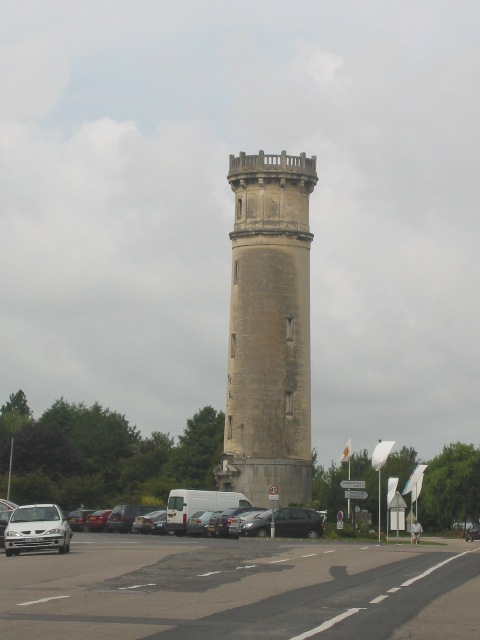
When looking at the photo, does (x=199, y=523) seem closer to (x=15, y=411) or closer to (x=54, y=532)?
(x=54, y=532)

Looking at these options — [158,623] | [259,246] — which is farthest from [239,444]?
[158,623]

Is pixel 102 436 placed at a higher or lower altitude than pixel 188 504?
higher

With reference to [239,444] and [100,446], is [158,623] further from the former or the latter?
[100,446]

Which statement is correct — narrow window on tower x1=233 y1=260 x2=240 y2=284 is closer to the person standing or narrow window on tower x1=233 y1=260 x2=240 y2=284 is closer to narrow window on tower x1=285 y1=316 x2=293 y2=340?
narrow window on tower x1=285 y1=316 x2=293 y2=340

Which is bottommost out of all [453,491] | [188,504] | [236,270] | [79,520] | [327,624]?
[327,624]

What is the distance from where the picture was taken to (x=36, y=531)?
36.2 metres

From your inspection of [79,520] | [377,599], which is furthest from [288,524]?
[377,599]

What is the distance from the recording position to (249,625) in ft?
53.6

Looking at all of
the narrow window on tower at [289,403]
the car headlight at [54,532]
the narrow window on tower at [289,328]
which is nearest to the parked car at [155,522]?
the narrow window on tower at [289,403]

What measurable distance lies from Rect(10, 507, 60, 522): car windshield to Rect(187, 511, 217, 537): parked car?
23.0 metres

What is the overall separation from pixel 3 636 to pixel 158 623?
2332 mm

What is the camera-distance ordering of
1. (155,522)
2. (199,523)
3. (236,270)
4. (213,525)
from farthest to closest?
(236,270), (155,522), (199,523), (213,525)

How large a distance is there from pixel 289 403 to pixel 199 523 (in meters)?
17.9

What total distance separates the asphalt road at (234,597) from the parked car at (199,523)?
24.4m
